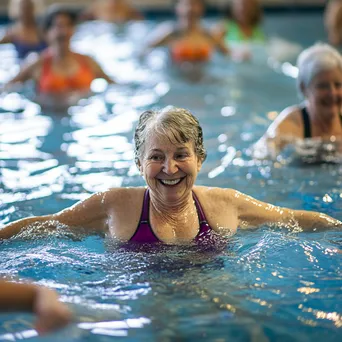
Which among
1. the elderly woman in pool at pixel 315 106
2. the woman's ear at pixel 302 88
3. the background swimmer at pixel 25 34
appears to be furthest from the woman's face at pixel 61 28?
the woman's ear at pixel 302 88

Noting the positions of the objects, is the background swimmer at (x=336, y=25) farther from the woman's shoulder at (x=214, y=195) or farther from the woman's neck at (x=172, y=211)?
the woman's neck at (x=172, y=211)

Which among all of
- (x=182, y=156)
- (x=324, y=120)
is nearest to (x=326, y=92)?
(x=324, y=120)

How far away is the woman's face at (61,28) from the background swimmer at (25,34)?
178cm

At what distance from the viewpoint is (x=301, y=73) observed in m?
5.45

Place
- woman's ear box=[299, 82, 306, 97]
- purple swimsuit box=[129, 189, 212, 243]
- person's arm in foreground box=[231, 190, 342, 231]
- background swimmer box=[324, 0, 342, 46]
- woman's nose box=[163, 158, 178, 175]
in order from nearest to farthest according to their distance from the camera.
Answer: woman's nose box=[163, 158, 178, 175] → purple swimsuit box=[129, 189, 212, 243] → person's arm in foreground box=[231, 190, 342, 231] → woman's ear box=[299, 82, 306, 97] → background swimmer box=[324, 0, 342, 46]

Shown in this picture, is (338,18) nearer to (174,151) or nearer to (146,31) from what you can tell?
(146,31)

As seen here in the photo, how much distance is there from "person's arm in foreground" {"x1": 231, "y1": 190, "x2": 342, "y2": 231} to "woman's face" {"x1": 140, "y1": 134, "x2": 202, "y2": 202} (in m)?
0.40

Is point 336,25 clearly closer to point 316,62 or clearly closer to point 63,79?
point 63,79

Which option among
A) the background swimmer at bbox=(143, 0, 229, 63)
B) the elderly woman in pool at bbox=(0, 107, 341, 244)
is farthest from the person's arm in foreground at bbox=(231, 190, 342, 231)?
the background swimmer at bbox=(143, 0, 229, 63)

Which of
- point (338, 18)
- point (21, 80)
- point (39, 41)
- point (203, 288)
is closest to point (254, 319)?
point (203, 288)

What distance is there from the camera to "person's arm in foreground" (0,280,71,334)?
2467mm

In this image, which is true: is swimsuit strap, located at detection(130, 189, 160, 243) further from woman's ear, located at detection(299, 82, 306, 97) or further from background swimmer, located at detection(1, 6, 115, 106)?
background swimmer, located at detection(1, 6, 115, 106)

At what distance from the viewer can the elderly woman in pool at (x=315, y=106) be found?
530 cm

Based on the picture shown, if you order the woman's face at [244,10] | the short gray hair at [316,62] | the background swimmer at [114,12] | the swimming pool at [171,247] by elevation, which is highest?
the background swimmer at [114,12]
